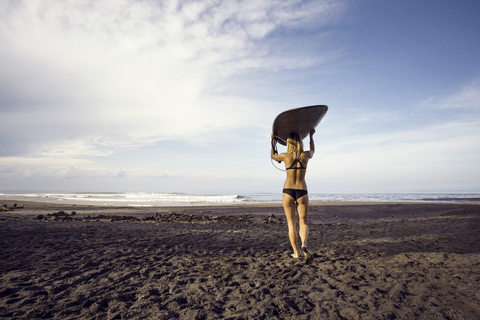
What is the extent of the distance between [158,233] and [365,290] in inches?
272

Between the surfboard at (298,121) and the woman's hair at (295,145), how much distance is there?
0.16 meters

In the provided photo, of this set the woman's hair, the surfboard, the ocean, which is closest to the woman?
the woman's hair

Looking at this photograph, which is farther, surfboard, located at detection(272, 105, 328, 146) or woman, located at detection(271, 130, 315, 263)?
woman, located at detection(271, 130, 315, 263)

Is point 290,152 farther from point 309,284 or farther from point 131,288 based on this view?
point 131,288

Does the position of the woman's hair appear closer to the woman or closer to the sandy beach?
the woman

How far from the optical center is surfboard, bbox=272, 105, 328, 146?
5.31 m

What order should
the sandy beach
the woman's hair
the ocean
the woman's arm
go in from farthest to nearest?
the ocean
the woman's arm
the woman's hair
the sandy beach

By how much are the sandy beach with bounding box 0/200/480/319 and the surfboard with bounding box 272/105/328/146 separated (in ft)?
10.2

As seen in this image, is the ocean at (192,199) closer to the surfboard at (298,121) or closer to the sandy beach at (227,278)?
the sandy beach at (227,278)

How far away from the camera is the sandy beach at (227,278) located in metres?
3.37

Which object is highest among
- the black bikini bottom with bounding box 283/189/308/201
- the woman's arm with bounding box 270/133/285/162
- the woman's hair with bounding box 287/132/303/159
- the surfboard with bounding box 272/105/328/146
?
the surfboard with bounding box 272/105/328/146

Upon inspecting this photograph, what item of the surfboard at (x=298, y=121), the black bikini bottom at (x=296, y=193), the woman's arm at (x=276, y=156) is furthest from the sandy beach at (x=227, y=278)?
the surfboard at (x=298, y=121)

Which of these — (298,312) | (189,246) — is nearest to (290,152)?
(298,312)

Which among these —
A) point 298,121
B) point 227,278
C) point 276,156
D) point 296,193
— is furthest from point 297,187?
point 227,278
